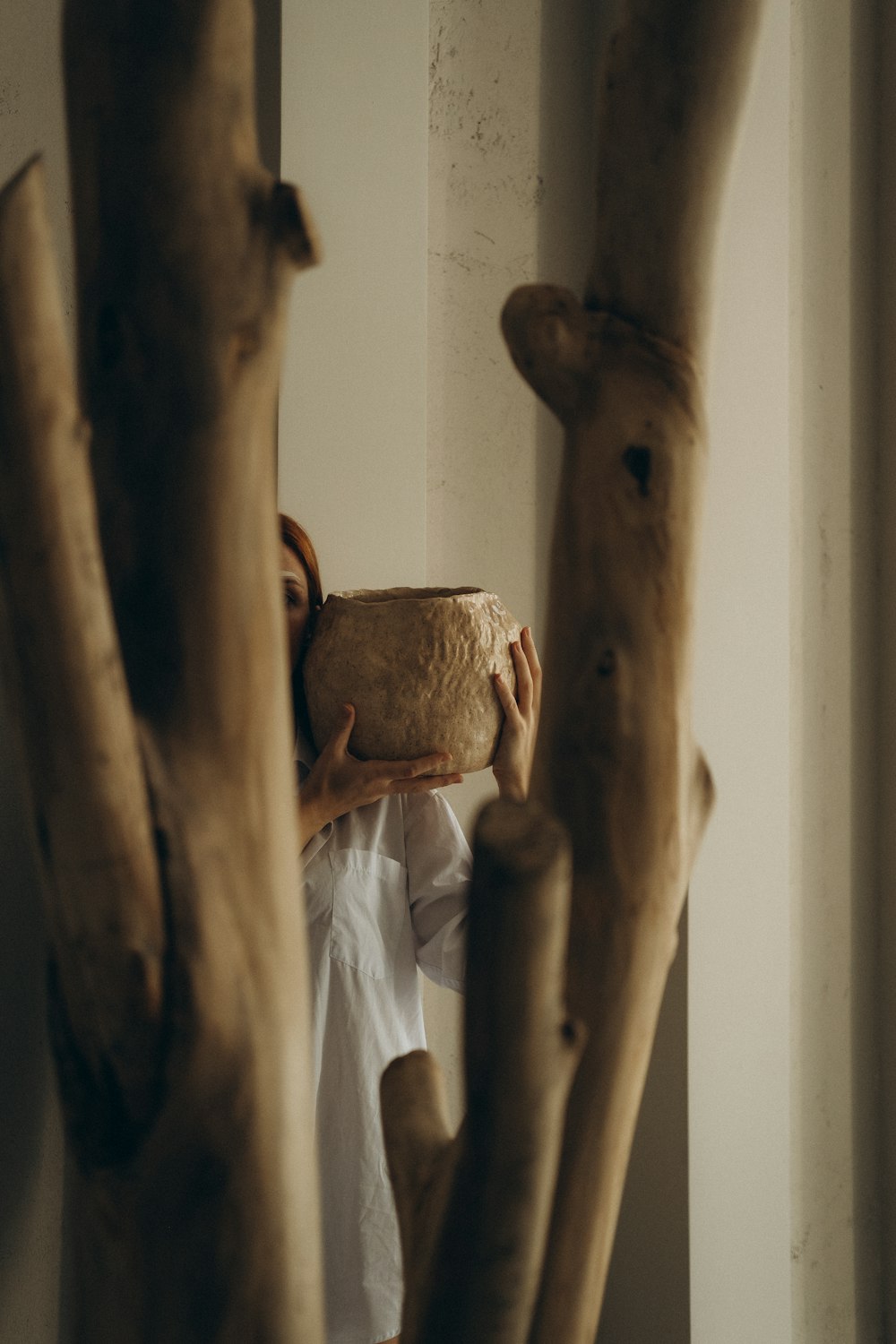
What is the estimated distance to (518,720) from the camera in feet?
2.94

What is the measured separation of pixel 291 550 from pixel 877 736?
90 cm

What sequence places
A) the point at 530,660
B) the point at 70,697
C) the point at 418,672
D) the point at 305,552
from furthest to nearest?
the point at 305,552
the point at 530,660
the point at 418,672
the point at 70,697

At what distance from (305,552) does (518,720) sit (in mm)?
306

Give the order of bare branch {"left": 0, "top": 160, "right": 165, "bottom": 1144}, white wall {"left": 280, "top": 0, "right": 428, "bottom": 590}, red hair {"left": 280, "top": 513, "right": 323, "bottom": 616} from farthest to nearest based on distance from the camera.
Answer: white wall {"left": 280, "top": 0, "right": 428, "bottom": 590}, red hair {"left": 280, "top": 513, "right": 323, "bottom": 616}, bare branch {"left": 0, "top": 160, "right": 165, "bottom": 1144}

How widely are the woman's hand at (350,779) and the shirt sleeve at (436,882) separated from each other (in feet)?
0.50

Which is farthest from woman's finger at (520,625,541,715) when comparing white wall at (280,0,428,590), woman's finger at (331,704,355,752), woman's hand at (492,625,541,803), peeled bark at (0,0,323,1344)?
peeled bark at (0,0,323,1344)

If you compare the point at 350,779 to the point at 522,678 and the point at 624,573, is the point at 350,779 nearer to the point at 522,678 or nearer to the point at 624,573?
the point at 522,678

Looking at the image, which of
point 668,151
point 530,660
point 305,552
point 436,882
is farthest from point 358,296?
point 668,151

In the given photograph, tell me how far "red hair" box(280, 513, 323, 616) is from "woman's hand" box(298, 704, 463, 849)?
0.20 m

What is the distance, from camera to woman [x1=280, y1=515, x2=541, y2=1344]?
965mm

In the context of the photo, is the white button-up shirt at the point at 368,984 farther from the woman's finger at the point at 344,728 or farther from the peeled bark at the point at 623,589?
the peeled bark at the point at 623,589

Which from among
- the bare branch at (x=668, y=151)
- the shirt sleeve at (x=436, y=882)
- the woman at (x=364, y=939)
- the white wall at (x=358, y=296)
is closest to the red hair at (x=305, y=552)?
the woman at (x=364, y=939)

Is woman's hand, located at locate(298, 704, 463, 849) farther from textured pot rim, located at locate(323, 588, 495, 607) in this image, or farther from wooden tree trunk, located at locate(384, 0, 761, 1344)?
wooden tree trunk, located at locate(384, 0, 761, 1344)

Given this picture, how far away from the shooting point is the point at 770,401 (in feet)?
4.58
